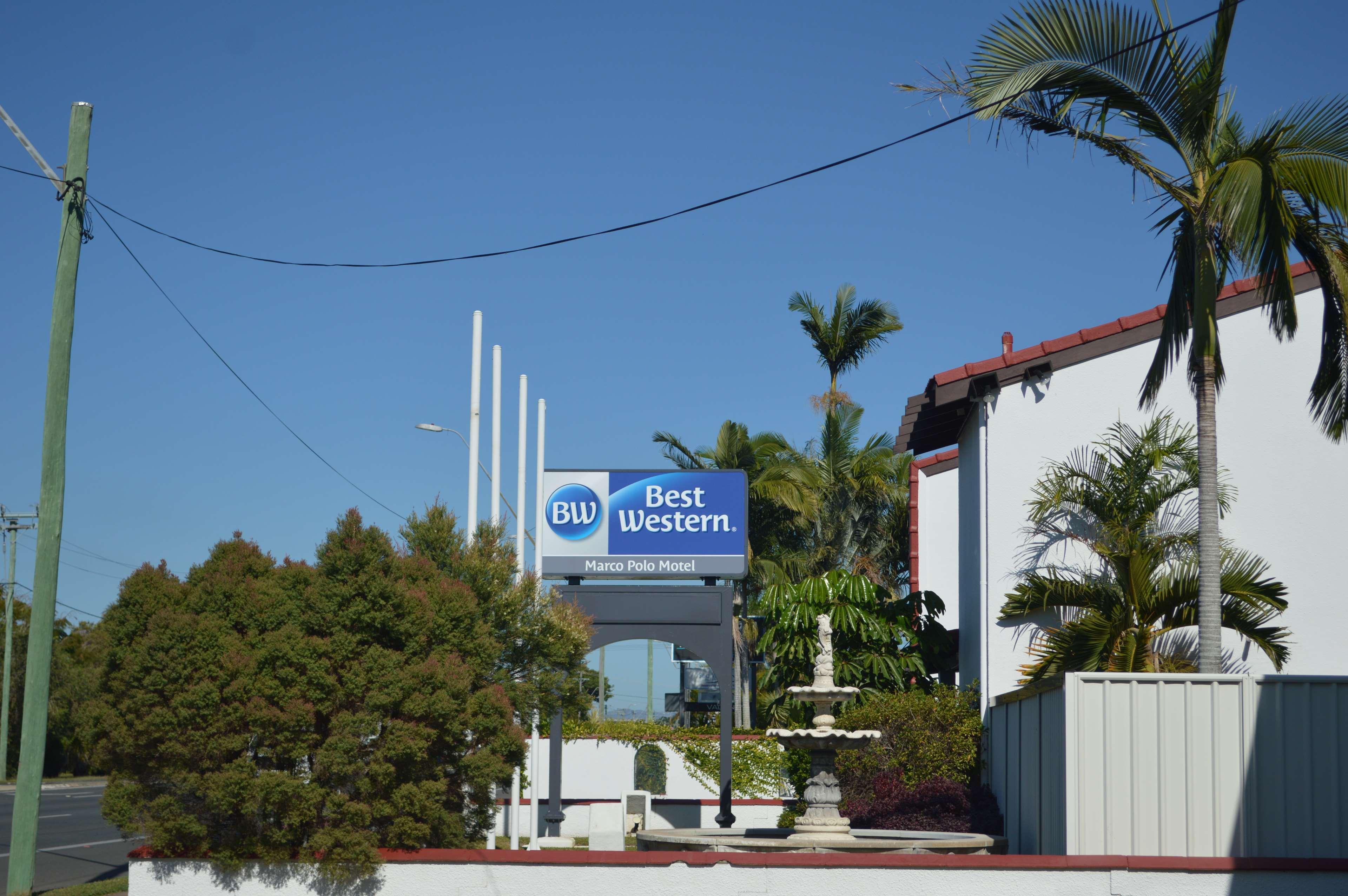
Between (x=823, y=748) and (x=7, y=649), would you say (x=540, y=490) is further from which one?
(x=7, y=649)

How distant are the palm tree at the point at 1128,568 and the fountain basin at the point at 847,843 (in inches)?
106

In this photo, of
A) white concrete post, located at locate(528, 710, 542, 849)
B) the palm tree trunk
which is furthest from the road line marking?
the palm tree trunk

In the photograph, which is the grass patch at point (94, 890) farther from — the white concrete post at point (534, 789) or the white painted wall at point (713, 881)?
the white concrete post at point (534, 789)

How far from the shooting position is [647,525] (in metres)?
25.1

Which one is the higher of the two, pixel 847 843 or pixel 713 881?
pixel 713 881

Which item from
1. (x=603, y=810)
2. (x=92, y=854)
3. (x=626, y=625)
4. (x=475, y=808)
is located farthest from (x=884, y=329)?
(x=475, y=808)

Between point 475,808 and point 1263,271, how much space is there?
30.2ft

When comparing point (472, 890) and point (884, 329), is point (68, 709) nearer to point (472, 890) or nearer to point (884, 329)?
point (884, 329)

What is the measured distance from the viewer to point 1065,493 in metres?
17.4

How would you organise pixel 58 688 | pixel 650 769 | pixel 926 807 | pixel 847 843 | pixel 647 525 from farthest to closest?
1. pixel 58 688
2. pixel 650 769
3. pixel 647 525
4. pixel 926 807
5. pixel 847 843

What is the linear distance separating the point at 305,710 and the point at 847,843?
21.1ft

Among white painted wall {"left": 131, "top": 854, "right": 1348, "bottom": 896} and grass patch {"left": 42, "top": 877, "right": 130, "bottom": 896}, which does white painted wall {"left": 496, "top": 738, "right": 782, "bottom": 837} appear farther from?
white painted wall {"left": 131, "top": 854, "right": 1348, "bottom": 896}

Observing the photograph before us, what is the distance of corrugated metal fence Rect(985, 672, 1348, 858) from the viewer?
1134 cm

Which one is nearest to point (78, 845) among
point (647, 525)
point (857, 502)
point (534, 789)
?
point (534, 789)
